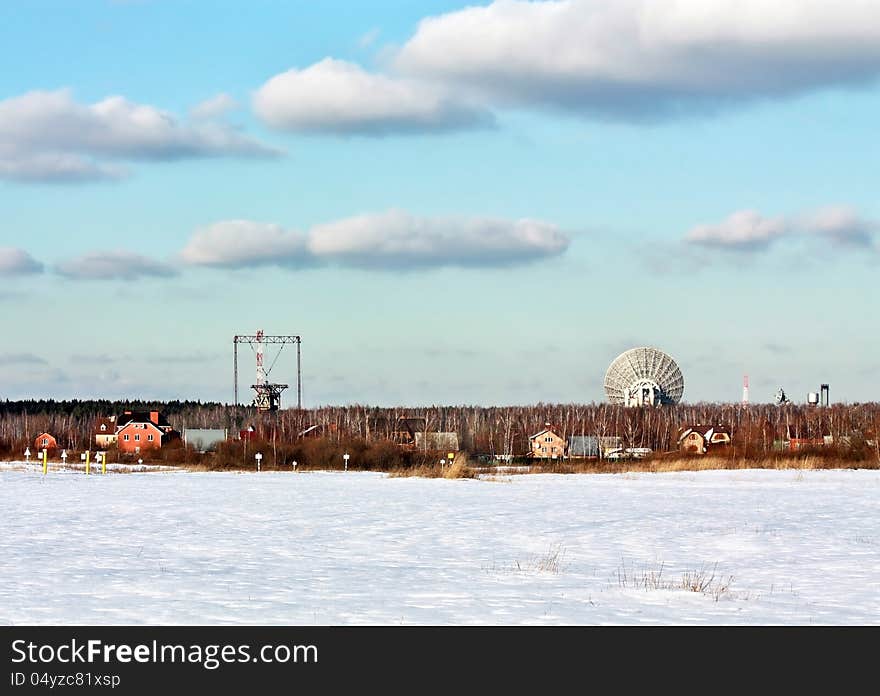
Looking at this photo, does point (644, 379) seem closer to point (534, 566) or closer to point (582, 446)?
point (582, 446)

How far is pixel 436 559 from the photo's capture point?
1845 centimetres

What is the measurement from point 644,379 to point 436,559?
→ 121511 millimetres

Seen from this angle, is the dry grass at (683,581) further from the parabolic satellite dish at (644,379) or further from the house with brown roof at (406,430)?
the parabolic satellite dish at (644,379)

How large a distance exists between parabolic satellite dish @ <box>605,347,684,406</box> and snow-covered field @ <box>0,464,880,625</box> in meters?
101

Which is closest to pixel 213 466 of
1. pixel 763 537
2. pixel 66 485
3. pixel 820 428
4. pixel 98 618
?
pixel 66 485

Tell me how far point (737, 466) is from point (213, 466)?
3240cm

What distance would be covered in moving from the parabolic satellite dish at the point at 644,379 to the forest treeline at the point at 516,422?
208 centimetres

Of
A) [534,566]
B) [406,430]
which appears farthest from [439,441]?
[534,566]

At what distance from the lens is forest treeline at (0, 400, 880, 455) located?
129375 mm

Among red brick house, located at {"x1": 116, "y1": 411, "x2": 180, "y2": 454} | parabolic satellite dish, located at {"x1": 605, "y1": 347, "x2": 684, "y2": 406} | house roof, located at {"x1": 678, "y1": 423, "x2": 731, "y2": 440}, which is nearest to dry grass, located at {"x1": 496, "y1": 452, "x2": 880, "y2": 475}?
house roof, located at {"x1": 678, "y1": 423, "x2": 731, "y2": 440}

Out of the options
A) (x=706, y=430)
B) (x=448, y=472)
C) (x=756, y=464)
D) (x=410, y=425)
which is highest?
(x=410, y=425)

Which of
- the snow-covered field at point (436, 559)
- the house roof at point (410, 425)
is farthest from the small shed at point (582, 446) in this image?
the snow-covered field at point (436, 559)
